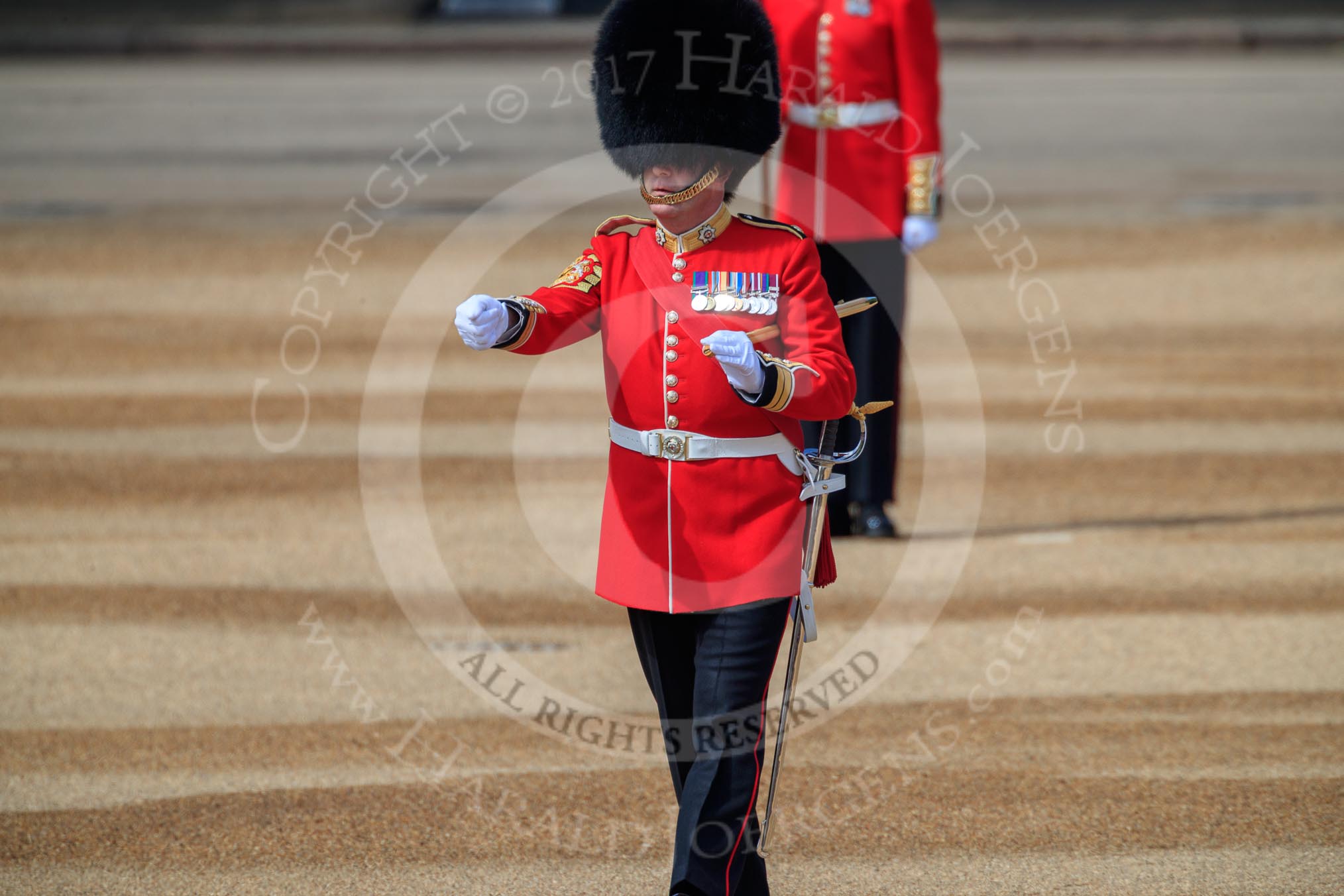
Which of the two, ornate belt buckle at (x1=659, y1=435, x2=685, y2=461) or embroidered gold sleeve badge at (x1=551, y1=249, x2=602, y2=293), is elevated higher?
embroidered gold sleeve badge at (x1=551, y1=249, x2=602, y2=293)

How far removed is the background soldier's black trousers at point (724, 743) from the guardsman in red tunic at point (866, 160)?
2.54m

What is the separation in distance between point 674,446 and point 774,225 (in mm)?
462

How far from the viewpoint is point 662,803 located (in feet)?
12.9

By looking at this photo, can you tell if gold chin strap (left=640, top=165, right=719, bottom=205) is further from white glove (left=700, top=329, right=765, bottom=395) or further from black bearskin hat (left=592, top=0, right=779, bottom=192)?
white glove (left=700, top=329, right=765, bottom=395)

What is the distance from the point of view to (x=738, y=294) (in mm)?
3021

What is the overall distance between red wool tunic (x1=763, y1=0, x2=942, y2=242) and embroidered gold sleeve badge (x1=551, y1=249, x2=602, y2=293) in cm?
228

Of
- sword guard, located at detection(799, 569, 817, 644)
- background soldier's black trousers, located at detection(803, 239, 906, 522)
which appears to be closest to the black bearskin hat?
sword guard, located at detection(799, 569, 817, 644)

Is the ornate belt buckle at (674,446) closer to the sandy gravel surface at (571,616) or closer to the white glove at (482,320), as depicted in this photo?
the white glove at (482,320)

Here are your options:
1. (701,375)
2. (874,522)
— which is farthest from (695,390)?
(874,522)

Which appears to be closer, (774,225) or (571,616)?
(774,225)

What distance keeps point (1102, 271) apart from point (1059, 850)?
21.4 ft

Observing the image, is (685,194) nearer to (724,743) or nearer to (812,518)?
(812,518)

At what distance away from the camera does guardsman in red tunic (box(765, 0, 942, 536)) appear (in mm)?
5352

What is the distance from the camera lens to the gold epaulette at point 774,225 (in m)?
3.07
